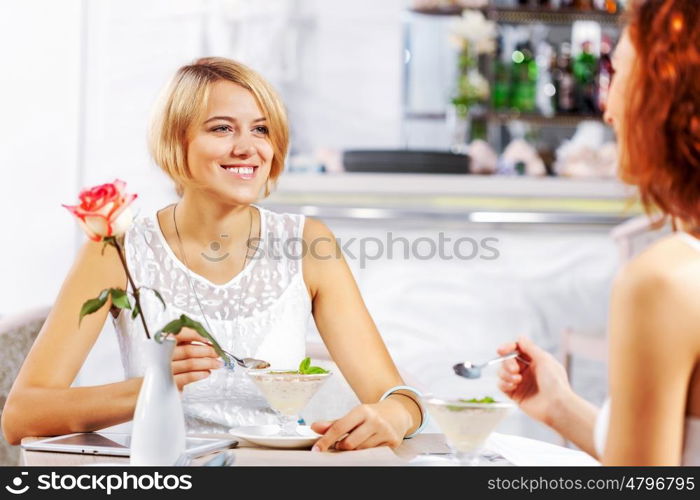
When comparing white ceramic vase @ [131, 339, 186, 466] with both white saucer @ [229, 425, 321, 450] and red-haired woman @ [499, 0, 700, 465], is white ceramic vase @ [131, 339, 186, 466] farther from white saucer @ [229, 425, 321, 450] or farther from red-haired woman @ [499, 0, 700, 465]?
red-haired woman @ [499, 0, 700, 465]

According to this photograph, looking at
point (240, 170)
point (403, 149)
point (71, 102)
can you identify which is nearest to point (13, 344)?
point (240, 170)

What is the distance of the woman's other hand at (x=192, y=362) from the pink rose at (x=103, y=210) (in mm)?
240

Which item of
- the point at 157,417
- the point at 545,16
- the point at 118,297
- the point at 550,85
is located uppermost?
the point at 545,16

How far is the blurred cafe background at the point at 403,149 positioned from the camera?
12.5 ft

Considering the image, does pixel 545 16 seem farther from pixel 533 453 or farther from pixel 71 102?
pixel 533 453

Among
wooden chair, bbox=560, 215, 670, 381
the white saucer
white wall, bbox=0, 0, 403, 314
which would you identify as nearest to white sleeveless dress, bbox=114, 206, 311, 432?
the white saucer

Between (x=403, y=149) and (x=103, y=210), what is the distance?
333 cm

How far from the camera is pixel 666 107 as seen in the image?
1021 mm

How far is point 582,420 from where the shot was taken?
1333 mm

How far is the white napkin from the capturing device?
1.41 metres

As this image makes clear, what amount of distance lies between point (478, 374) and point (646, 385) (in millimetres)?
418

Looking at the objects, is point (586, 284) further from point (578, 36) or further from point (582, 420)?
point (582, 420)

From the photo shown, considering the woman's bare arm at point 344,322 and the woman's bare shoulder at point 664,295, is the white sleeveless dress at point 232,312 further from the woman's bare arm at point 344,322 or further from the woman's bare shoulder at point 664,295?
the woman's bare shoulder at point 664,295
